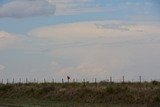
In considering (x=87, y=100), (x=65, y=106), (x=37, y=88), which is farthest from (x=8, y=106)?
(x=37, y=88)

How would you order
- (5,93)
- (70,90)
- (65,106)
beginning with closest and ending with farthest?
1. (65,106)
2. (70,90)
3. (5,93)

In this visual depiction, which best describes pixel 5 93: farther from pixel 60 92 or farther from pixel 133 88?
pixel 133 88

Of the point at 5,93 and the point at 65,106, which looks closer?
the point at 65,106

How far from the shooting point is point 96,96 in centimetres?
5041

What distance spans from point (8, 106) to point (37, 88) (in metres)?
21.7

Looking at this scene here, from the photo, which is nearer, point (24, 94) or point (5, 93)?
point (24, 94)

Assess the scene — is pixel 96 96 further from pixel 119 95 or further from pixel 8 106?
pixel 8 106

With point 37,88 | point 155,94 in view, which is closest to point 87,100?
point 155,94

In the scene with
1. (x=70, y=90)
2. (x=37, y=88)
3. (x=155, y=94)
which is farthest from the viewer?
(x=37, y=88)

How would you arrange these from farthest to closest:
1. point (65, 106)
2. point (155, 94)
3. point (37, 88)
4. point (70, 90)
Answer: point (37, 88) < point (70, 90) < point (155, 94) < point (65, 106)

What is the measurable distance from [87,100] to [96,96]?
1051mm

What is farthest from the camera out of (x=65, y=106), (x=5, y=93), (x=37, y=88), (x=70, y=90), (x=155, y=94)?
(x=5, y=93)

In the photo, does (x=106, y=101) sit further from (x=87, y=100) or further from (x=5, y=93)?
(x=5, y=93)

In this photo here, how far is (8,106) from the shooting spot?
1679 inches
